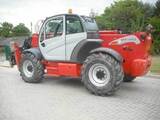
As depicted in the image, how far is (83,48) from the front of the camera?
359 inches

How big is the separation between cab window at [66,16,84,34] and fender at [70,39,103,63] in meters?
0.44

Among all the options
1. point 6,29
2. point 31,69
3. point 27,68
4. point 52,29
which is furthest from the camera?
point 6,29

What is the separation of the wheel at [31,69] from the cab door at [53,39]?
1.27ft

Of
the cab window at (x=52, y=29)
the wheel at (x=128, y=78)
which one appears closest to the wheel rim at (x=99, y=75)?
the wheel at (x=128, y=78)

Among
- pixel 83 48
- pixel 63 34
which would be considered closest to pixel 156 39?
pixel 63 34

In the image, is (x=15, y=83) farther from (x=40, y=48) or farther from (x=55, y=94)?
(x=55, y=94)

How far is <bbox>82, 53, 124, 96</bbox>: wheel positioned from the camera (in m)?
8.27

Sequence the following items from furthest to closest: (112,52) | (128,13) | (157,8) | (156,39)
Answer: (128,13) → (157,8) → (156,39) → (112,52)

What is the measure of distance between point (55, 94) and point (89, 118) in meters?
2.45

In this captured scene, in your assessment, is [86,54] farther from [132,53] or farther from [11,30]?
[11,30]

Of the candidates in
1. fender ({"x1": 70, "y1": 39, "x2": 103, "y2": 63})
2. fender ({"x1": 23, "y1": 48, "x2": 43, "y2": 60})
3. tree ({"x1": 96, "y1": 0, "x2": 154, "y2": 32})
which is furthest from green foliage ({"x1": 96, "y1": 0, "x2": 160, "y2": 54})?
fender ({"x1": 70, "y1": 39, "x2": 103, "y2": 63})

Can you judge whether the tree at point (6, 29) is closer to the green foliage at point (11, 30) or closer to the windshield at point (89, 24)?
the green foliage at point (11, 30)

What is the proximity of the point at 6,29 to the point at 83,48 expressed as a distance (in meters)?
46.9

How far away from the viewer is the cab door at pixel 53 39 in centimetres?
966
